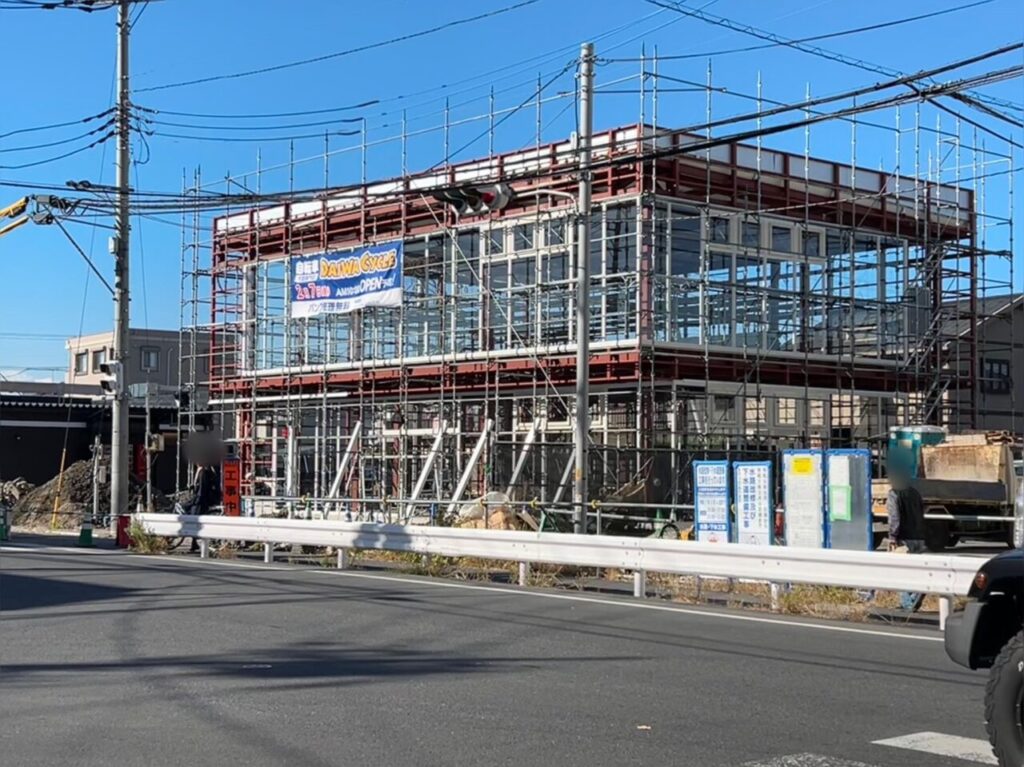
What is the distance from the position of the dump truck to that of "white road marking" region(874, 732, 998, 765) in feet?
43.1

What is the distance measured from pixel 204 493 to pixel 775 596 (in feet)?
44.6

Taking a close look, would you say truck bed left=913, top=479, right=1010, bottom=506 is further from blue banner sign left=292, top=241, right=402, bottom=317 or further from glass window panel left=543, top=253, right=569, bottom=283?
blue banner sign left=292, top=241, right=402, bottom=317

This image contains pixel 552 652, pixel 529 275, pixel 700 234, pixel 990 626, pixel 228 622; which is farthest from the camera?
pixel 529 275

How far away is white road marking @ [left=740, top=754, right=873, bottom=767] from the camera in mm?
6852

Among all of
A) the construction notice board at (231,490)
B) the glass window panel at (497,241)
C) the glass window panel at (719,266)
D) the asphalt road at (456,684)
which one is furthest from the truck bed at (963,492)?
the construction notice board at (231,490)

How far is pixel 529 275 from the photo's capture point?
29672 mm

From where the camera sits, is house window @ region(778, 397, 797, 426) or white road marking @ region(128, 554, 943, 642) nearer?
white road marking @ region(128, 554, 943, 642)

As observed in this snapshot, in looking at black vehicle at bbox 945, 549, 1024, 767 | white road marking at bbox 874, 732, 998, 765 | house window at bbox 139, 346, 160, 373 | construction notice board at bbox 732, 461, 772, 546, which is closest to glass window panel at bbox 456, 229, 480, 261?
construction notice board at bbox 732, 461, 772, 546

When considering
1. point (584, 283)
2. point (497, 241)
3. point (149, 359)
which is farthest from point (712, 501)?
point (149, 359)

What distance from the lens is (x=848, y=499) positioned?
16.2m

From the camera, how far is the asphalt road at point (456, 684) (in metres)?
7.18

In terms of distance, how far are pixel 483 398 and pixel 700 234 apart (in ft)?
21.0

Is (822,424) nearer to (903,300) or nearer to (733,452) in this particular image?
(903,300)

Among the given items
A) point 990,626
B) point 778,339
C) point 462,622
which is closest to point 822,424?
point 778,339
